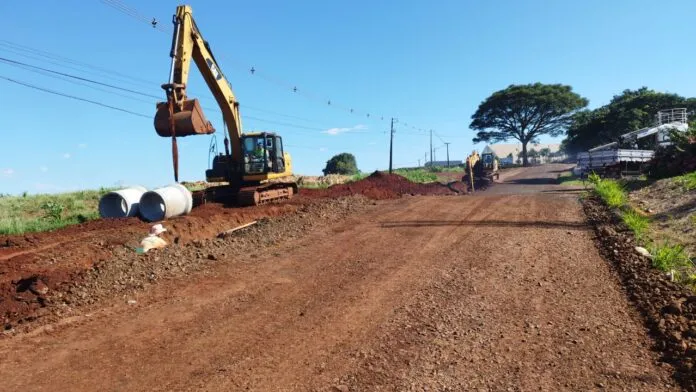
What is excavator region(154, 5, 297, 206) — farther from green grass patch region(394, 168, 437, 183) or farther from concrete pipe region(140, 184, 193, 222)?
green grass patch region(394, 168, 437, 183)

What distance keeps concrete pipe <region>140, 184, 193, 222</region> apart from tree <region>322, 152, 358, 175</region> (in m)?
49.8

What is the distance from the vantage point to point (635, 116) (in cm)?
4409

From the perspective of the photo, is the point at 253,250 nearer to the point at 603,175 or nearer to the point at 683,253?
the point at 683,253

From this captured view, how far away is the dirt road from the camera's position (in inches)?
165

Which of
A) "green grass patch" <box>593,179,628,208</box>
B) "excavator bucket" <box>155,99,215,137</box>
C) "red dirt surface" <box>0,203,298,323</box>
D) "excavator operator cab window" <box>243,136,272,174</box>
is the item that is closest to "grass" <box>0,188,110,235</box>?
"red dirt surface" <box>0,203,298,323</box>

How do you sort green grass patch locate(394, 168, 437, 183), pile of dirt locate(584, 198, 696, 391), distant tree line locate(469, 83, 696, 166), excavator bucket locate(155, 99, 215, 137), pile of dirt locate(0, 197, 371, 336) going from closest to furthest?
pile of dirt locate(584, 198, 696, 391) < pile of dirt locate(0, 197, 371, 336) < excavator bucket locate(155, 99, 215, 137) < green grass patch locate(394, 168, 437, 183) < distant tree line locate(469, 83, 696, 166)

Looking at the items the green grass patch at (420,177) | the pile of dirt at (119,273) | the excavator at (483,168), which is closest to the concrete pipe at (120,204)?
the pile of dirt at (119,273)

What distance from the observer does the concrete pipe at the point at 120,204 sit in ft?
43.5

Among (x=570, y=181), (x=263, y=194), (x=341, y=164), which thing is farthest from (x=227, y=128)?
(x=341, y=164)

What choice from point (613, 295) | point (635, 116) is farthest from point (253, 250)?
point (635, 116)

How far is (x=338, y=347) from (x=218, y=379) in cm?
127

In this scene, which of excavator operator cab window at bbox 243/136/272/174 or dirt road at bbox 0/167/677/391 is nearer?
dirt road at bbox 0/167/677/391

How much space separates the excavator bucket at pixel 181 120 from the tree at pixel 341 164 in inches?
1941

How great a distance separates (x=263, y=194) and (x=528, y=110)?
57.2m
